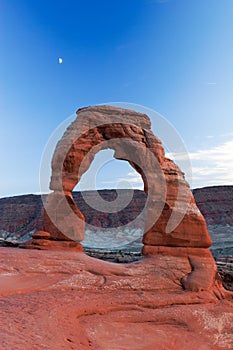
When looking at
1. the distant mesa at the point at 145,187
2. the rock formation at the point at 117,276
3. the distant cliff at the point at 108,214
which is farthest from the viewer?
the distant cliff at the point at 108,214

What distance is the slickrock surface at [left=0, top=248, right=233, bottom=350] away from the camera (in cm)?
470

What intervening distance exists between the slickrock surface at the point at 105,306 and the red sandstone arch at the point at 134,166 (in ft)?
3.02

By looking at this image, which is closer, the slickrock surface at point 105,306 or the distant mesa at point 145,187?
the slickrock surface at point 105,306

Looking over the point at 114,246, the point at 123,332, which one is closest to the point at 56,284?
the point at 123,332

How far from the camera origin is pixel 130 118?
10.8 m

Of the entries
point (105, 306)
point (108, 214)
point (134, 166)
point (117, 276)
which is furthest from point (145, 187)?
point (108, 214)

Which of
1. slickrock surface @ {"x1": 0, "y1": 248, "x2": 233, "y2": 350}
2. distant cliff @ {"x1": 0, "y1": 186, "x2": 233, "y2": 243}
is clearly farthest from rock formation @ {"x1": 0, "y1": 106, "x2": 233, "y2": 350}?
distant cliff @ {"x1": 0, "y1": 186, "x2": 233, "y2": 243}

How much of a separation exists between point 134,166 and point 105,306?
5249 millimetres

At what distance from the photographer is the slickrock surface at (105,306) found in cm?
470

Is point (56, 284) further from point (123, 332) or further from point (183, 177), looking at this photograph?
point (183, 177)

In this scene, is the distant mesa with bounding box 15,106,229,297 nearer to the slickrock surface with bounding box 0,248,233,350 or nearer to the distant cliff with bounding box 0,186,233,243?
the slickrock surface with bounding box 0,248,233,350

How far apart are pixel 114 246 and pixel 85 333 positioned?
1613 inches

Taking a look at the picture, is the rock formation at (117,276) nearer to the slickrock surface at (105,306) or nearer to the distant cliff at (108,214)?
the slickrock surface at (105,306)

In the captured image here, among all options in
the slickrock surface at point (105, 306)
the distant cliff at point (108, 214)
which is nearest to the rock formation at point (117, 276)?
the slickrock surface at point (105, 306)
